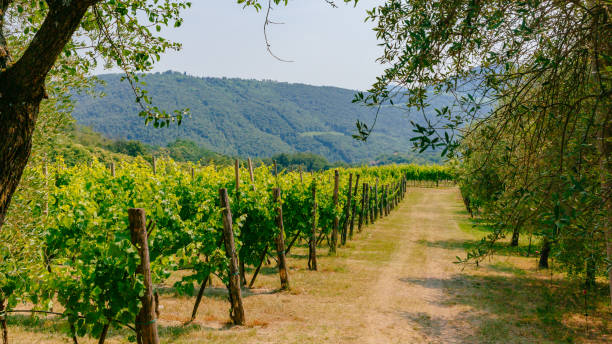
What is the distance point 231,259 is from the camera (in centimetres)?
721

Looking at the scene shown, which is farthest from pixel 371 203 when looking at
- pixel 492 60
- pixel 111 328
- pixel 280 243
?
pixel 492 60

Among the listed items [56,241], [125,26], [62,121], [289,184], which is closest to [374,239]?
[289,184]

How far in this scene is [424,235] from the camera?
65.5 ft

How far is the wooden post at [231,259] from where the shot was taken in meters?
7.12

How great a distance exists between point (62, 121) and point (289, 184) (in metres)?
7.05

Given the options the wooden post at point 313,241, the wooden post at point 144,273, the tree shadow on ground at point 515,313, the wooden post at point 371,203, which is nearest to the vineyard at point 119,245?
the wooden post at point 144,273

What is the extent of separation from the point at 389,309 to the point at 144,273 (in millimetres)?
6103

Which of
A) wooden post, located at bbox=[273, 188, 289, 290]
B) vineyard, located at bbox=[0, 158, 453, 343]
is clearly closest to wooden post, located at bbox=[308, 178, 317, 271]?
vineyard, located at bbox=[0, 158, 453, 343]

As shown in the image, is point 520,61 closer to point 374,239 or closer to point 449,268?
point 449,268

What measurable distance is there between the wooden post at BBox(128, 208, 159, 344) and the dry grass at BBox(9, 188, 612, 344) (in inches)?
81.0

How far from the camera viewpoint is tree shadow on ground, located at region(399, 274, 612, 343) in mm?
7414

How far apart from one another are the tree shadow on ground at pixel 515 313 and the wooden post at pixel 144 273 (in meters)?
5.12

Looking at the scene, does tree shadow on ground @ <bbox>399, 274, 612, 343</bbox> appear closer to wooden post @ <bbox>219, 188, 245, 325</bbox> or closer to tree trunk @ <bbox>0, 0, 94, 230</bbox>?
wooden post @ <bbox>219, 188, 245, 325</bbox>

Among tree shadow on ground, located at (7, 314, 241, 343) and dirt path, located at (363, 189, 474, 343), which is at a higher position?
tree shadow on ground, located at (7, 314, 241, 343)
